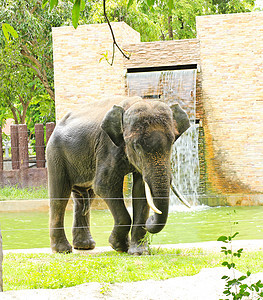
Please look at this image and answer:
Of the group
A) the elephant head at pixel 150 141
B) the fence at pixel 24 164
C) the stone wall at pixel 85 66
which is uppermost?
the stone wall at pixel 85 66

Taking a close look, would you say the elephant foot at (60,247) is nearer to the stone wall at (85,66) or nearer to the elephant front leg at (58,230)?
the elephant front leg at (58,230)

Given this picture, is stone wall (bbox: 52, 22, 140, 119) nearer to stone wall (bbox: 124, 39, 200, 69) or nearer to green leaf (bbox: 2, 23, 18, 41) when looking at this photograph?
stone wall (bbox: 124, 39, 200, 69)

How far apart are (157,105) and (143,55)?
9.25 meters

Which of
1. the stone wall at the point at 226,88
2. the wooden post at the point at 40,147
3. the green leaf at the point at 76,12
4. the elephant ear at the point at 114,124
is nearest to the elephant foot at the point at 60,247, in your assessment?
the elephant ear at the point at 114,124

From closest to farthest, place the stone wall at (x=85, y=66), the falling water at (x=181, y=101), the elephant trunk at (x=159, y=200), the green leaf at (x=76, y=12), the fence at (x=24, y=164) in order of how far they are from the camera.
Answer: the green leaf at (x=76, y=12), the elephant trunk at (x=159, y=200), the falling water at (x=181, y=101), the stone wall at (x=85, y=66), the fence at (x=24, y=164)

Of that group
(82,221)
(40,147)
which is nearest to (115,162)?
(82,221)

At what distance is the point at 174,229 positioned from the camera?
912 cm

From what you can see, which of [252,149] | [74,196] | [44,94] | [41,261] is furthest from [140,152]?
[44,94]

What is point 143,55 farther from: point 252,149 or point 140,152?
point 140,152

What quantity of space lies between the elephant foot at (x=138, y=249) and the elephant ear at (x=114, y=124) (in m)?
1.15

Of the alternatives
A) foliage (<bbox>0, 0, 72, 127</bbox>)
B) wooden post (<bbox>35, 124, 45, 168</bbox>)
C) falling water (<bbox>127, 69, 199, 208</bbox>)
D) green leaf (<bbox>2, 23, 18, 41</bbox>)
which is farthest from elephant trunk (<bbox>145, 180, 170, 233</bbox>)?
foliage (<bbox>0, 0, 72, 127</bbox>)

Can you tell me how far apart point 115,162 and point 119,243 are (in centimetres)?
95

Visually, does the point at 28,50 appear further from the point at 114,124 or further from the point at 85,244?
the point at 114,124

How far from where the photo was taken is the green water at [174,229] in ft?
26.8
